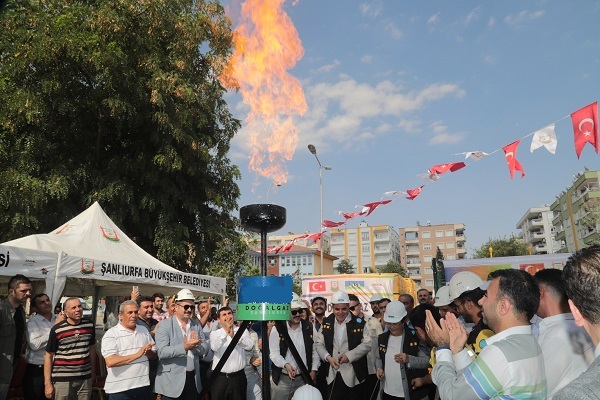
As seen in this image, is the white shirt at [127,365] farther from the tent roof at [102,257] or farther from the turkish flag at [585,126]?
the turkish flag at [585,126]

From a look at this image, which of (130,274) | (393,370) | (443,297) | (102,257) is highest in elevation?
(102,257)

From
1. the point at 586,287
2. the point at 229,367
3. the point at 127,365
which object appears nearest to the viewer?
the point at 586,287

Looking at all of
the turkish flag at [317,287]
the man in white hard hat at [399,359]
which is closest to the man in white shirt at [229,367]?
the man in white hard hat at [399,359]

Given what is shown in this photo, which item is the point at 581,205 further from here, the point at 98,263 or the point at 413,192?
the point at 98,263

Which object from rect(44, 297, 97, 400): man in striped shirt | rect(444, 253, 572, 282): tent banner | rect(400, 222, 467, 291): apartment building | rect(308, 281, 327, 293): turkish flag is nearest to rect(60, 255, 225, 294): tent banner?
rect(44, 297, 97, 400): man in striped shirt

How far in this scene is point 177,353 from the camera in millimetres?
5504

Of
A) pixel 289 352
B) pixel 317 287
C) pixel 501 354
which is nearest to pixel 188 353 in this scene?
pixel 289 352

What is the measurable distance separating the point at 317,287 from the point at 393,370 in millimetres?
10570

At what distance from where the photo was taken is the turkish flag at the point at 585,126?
842 cm

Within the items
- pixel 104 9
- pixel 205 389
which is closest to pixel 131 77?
A: pixel 104 9

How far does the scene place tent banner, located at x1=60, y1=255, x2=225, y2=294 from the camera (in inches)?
306

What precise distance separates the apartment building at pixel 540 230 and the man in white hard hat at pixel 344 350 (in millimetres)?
101083

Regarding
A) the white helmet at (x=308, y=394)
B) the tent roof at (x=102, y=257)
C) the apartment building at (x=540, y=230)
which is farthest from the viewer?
the apartment building at (x=540, y=230)

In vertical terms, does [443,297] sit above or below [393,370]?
above
